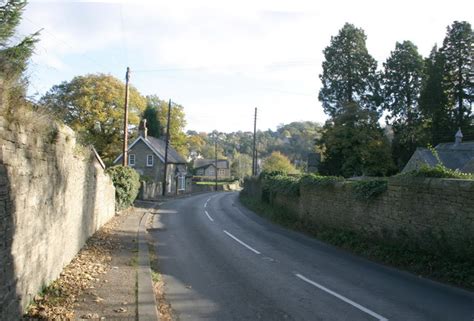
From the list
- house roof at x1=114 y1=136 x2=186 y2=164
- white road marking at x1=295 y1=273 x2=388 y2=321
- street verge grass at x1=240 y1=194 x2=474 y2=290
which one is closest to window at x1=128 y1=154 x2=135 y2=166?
house roof at x1=114 y1=136 x2=186 y2=164

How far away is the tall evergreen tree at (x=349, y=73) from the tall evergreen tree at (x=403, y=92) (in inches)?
98.1

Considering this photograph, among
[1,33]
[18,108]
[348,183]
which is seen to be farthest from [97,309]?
[348,183]

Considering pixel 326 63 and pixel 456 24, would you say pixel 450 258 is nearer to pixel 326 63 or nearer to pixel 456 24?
pixel 326 63

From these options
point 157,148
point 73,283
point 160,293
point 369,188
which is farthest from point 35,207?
point 157,148

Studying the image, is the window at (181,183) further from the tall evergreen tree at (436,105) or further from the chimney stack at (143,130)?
the tall evergreen tree at (436,105)

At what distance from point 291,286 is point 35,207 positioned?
5.29 meters

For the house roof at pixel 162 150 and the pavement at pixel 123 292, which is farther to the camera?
the house roof at pixel 162 150

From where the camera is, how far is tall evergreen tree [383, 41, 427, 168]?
159ft

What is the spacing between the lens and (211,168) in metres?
123

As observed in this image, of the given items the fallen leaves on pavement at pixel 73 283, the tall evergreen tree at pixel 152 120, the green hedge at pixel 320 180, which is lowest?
the fallen leaves on pavement at pixel 73 283

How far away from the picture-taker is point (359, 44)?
156ft

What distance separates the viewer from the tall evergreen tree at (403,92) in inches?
1902

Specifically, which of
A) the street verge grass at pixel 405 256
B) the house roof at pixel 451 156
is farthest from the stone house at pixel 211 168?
the street verge grass at pixel 405 256

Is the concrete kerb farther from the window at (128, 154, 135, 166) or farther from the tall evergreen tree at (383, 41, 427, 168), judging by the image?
the window at (128, 154, 135, 166)
